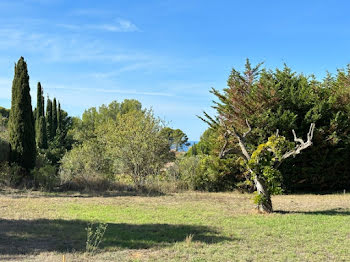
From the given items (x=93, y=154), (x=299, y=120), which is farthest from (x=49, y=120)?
(x=299, y=120)

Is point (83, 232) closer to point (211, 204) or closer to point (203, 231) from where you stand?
point (203, 231)

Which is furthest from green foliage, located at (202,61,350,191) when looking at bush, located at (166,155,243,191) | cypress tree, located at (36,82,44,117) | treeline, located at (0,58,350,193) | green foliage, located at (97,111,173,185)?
cypress tree, located at (36,82,44,117)

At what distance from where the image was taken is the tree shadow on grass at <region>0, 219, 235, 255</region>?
20.1 feet

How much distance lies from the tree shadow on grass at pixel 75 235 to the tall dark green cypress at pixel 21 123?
8.47m

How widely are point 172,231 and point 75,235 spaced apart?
2.13 metres

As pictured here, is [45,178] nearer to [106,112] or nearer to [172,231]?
[172,231]

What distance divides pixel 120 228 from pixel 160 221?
136 cm

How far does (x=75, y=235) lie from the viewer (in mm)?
6930

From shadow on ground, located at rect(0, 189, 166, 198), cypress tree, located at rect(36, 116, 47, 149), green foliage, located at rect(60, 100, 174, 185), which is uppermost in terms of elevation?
cypress tree, located at rect(36, 116, 47, 149)

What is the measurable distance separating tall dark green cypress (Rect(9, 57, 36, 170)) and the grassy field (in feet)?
13.7

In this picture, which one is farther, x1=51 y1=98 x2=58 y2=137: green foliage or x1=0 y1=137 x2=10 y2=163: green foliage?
x1=51 y1=98 x2=58 y2=137: green foliage

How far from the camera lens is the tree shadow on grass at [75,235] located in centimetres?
612

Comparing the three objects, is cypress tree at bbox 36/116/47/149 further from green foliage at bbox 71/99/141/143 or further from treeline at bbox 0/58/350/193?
treeline at bbox 0/58/350/193

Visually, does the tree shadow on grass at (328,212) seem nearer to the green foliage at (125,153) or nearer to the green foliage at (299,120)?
the green foliage at (299,120)
